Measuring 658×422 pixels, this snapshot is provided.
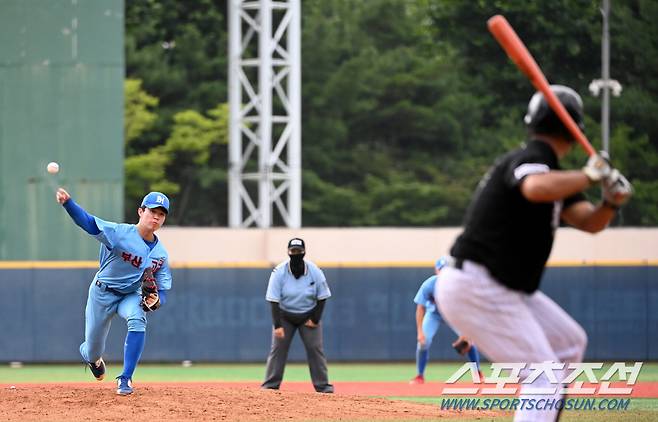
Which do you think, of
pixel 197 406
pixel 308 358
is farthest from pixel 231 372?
pixel 197 406

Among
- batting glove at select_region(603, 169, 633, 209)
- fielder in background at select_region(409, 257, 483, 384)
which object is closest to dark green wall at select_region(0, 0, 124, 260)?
fielder in background at select_region(409, 257, 483, 384)

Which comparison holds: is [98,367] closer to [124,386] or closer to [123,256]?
[124,386]

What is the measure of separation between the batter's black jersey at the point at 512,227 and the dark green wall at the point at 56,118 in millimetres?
15855

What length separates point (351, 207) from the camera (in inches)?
1748

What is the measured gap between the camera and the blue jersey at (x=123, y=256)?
10375 millimetres

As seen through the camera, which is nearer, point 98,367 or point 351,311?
point 98,367

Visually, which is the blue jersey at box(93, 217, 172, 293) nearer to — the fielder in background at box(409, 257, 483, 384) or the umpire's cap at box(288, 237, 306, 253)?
the umpire's cap at box(288, 237, 306, 253)

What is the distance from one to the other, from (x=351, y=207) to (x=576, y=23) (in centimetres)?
1069

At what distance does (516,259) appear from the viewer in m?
5.86

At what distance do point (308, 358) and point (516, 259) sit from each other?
7913 mm

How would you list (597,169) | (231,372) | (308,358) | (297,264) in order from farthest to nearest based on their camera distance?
(231,372)
(297,264)
(308,358)
(597,169)

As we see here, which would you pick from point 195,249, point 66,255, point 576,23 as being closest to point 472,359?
point 66,255

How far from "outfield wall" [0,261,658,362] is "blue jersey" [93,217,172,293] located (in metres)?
8.92

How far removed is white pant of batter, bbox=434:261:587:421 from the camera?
5879 millimetres
